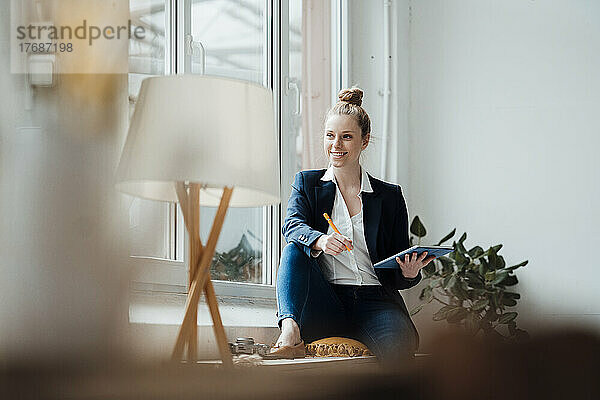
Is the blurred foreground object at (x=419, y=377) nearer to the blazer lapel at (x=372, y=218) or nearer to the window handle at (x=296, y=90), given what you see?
the blazer lapel at (x=372, y=218)

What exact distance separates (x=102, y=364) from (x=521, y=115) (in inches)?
84.3

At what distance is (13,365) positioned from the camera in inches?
2.6

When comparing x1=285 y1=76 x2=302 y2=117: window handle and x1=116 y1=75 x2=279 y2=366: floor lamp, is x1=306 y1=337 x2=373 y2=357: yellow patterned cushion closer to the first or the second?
x1=116 y1=75 x2=279 y2=366: floor lamp

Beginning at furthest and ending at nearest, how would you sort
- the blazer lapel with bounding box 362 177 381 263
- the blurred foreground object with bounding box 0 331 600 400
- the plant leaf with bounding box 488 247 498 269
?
the plant leaf with bounding box 488 247 498 269, the blazer lapel with bounding box 362 177 381 263, the blurred foreground object with bounding box 0 331 600 400

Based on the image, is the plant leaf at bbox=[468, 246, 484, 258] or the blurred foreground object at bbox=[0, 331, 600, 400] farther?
the plant leaf at bbox=[468, 246, 484, 258]

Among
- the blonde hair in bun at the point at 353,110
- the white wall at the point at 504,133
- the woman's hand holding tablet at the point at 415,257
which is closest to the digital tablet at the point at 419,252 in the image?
the woman's hand holding tablet at the point at 415,257

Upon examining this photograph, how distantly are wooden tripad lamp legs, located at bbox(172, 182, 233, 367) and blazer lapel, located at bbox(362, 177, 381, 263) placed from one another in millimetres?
1168

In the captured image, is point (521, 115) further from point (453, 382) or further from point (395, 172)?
point (453, 382)

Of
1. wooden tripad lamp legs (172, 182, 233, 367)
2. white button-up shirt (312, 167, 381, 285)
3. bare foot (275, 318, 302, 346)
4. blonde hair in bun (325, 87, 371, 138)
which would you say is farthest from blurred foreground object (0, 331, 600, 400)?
blonde hair in bun (325, 87, 371, 138)

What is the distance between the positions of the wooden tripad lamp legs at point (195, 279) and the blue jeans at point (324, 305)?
1.00 m

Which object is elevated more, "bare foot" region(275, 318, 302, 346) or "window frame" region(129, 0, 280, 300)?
"window frame" region(129, 0, 280, 300)

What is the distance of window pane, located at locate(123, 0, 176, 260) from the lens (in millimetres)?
79

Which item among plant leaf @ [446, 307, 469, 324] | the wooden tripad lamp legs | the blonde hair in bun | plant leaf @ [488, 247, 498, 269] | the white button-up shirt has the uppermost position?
the blonde hair in bun

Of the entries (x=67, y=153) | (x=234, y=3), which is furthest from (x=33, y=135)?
(x=234, y=3)
